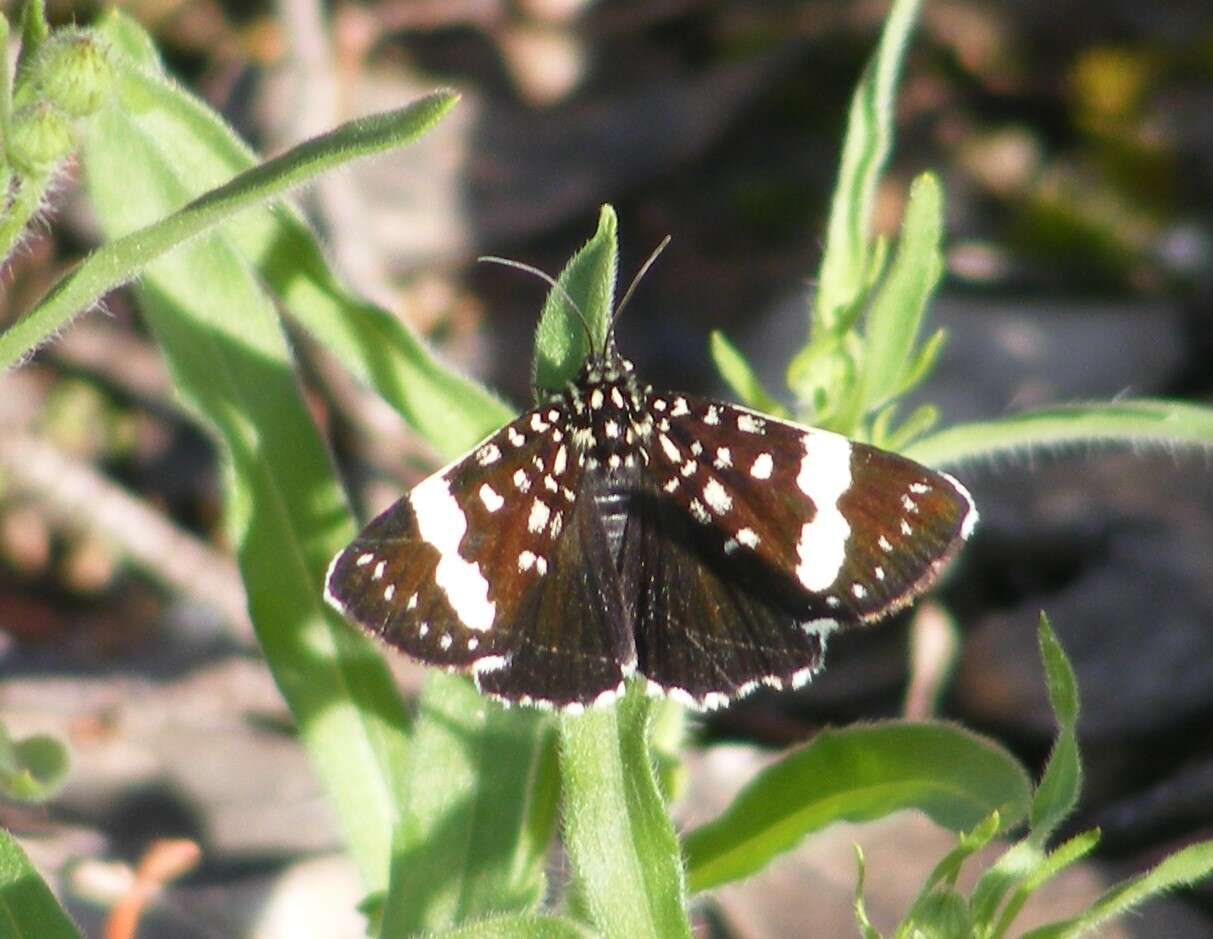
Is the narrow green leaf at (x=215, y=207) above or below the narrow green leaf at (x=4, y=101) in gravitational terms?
below

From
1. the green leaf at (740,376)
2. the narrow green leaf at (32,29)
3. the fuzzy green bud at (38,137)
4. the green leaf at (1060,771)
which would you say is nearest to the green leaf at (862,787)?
the green leaf at (1060,771)

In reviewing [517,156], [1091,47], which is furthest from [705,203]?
[1091,47]

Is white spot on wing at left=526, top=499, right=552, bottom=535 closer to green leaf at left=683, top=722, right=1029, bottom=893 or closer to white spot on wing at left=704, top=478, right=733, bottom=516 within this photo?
white spot on wing at left=704, top=478, right=733, bottom=516

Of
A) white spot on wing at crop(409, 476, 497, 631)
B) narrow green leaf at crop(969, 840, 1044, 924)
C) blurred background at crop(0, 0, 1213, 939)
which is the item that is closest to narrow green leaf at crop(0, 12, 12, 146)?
white spot on wing at crop(409, 476, 497, 631)

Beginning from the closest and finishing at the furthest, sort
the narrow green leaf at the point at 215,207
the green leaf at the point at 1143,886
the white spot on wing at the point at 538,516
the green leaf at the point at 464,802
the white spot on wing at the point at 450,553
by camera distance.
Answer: the narrow green leaf at the point at 215,207 < the green leaf at the point at 1143,886 < the white spot on wing at the point at 450,553 < the white spot on wing at the point at 538,516 < the green leaf at the point at 464,802

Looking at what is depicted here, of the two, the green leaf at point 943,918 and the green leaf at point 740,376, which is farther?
the green leaf at point 740,376

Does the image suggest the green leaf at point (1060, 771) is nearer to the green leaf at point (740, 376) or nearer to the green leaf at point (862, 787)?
the green leaf at point (862, 787)

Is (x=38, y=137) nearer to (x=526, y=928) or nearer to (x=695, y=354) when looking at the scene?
(x=526, y=928)

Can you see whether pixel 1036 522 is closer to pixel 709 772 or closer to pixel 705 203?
pixel 709 772
